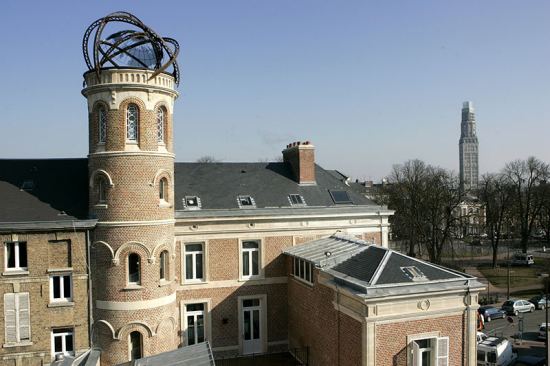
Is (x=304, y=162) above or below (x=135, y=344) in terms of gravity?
above

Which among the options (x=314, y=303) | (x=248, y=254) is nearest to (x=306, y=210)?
(x=248, y=254)

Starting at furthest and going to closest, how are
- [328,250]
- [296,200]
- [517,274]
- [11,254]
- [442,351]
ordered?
[517,274]
[296,200]
[328,250]
[11,254]
[442,351]

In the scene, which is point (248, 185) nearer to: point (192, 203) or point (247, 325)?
point (192, 203)

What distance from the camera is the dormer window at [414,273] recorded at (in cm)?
1439

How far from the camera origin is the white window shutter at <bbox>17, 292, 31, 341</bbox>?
54.7ft

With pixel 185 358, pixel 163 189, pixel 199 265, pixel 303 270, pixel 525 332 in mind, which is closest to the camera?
pixel 185 358

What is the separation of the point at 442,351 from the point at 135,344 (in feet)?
38.1

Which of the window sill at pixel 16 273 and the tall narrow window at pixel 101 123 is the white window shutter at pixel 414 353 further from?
the window sill at pixel 16 273

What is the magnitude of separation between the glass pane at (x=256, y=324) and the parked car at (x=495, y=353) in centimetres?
1115

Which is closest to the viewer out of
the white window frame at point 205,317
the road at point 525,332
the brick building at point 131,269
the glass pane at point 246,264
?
the brick building at point 131,269

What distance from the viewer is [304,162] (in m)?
23.9

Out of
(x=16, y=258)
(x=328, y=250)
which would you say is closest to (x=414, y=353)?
(x=328, y=250)

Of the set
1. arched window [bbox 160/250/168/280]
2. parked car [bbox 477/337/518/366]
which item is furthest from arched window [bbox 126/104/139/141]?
parked car [bbox 477/337/518/366]

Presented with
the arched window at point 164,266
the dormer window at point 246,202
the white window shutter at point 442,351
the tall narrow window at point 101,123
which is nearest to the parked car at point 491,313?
the white window shutter at point 442,351
